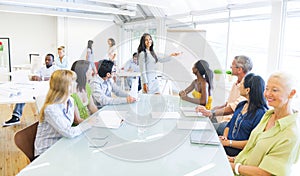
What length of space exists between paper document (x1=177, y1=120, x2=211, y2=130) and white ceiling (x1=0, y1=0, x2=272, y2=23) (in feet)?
9.42

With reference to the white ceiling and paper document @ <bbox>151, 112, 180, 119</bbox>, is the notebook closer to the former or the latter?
paper document @ <bbox>151, 112, 180, 119</bbox>

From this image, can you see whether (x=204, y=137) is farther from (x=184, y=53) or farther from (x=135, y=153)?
(x=184, y=53)

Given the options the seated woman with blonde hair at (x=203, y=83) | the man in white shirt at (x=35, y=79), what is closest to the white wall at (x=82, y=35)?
the man in white shirt at (x=35, y=79)

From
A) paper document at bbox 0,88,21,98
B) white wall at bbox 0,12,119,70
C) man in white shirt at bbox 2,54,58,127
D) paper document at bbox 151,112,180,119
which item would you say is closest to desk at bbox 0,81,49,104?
paper document at bbox 0,88,21,98

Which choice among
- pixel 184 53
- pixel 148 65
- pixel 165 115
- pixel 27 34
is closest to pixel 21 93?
pixel 148 65

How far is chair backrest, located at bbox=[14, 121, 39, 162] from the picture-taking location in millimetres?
1790

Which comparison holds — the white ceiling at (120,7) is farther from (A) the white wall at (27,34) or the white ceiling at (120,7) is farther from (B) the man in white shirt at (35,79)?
(B) the man in white shirt at (35,79)

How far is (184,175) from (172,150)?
307 mm

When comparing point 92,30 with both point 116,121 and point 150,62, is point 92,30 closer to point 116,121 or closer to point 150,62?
point 150,62

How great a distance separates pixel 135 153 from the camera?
1494 millimetres

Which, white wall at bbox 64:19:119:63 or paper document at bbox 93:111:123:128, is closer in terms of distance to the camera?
paper document at bbox 93:111:123:128

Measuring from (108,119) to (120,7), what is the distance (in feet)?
19.7

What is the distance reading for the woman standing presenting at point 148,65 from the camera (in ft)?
12.0

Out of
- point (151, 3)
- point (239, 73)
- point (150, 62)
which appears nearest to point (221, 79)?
point (150, 62)
